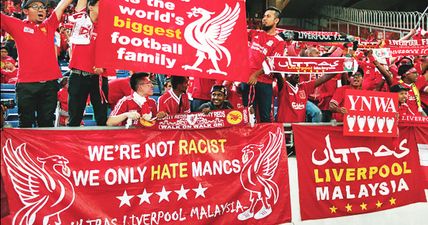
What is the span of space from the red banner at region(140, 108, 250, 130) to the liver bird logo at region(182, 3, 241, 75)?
1.35 feet

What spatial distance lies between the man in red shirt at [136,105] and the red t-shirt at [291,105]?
2.12 meters

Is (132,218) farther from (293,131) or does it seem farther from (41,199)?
(293,131)

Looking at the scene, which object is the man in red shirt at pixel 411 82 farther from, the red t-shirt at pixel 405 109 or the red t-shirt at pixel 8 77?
the red t-shirt at pixel 8 77

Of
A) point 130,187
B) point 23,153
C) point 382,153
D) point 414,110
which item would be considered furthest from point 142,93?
point 414,110

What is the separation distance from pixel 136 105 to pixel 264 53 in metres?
1.78

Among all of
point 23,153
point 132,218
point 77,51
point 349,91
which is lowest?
point 132,218

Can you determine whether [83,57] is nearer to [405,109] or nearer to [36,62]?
[36,62]

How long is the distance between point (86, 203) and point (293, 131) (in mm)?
2232

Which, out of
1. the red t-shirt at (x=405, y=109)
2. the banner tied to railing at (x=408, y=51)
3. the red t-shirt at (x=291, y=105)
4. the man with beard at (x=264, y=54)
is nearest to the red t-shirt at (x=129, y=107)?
the man with beard at (x=264, y=54)

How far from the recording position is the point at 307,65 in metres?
5.99

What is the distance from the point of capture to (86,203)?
4.08 meters

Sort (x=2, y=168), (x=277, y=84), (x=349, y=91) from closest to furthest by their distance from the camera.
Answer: (x=2, y=168) < (x=349, y=91) < (x=277, y=84)

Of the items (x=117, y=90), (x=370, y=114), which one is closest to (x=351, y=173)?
(x=370, y=114)

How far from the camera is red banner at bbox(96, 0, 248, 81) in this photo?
4.16 m
